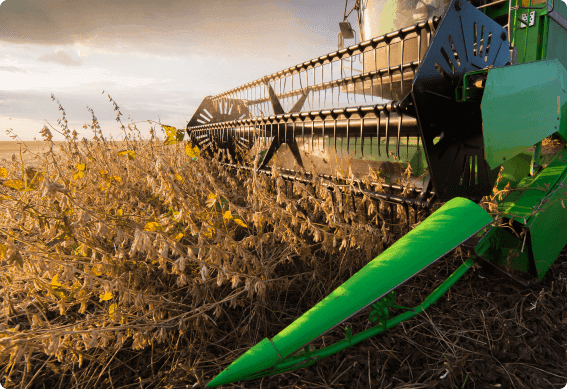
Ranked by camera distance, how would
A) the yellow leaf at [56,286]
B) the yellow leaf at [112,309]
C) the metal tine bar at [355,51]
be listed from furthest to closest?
1. the metal tine bar at [355,51]
2. the yellow leaf at [112,309]
3. the yellow leaf at [56,286]

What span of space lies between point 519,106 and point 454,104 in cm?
43

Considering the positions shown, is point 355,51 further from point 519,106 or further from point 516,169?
point 516,169

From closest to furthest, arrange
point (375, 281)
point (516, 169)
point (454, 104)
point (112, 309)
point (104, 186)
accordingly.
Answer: point (375, 281) < point (112, 309) < point (454, 104) < point (104, 186) < point (516, 169)

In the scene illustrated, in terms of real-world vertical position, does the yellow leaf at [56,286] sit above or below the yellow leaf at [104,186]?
below

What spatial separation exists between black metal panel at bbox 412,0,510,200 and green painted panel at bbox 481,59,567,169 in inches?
5.6

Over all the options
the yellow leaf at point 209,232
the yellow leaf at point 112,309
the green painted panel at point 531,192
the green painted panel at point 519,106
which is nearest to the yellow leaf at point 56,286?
the yellow leaf at point 112,309

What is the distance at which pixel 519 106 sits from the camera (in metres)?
1.70

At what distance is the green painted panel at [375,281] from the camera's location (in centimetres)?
103

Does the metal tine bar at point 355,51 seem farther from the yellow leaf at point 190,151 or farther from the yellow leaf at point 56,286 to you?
the yellow leaf at point 56,286

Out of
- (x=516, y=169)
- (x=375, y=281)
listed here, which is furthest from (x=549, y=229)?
(x=375, y=281)

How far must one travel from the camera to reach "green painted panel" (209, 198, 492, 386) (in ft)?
3.39

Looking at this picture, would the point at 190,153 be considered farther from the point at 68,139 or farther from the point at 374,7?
the point at 374,7

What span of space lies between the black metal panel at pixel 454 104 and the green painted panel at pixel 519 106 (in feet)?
0.47

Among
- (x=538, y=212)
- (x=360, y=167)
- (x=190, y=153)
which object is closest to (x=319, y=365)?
(x=190, y=153)
